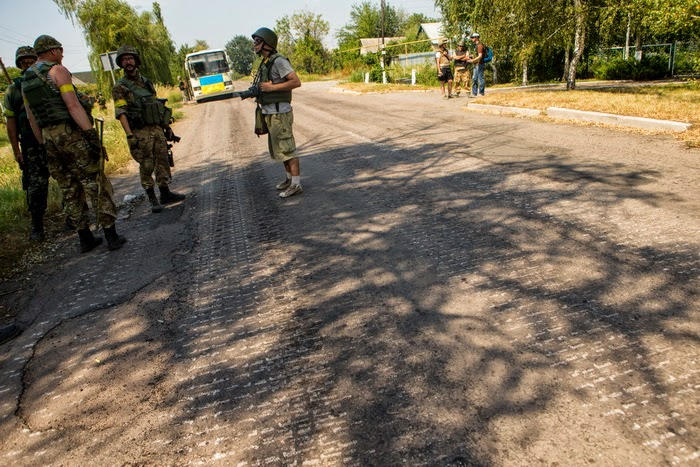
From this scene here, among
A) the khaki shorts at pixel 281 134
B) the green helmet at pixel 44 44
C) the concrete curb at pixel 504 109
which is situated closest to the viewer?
the green helmet at pixel 44 44

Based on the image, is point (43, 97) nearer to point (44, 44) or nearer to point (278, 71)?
point (44, 44)

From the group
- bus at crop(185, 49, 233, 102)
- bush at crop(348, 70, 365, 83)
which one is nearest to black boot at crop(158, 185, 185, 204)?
bus at crop(185, 49, 233, 102)

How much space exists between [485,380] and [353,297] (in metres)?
1.12

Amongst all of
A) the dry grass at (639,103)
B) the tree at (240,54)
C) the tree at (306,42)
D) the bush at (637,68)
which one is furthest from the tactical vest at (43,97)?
the tree at (240,54)

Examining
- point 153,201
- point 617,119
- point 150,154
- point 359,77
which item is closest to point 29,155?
point 150,154

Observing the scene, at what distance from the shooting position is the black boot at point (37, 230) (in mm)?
4953

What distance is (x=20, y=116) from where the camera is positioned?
4.87 metres

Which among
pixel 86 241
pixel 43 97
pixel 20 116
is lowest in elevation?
pixel 86 241

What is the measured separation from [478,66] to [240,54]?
504 ft

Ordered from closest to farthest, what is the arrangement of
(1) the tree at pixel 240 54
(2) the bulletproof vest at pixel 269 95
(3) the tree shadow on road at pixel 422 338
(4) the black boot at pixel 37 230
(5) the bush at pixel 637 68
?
1. (3) the tree shadow on road at pixel 422 338
2. (4) the black boot at pixel 37 230
3. (2) the bulletproof vest at pixel 269 95
4. (5) the bush at pixel 637 68
5. (1) the tree at pixel 240 54

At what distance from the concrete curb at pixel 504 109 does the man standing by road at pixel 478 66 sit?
104 inches

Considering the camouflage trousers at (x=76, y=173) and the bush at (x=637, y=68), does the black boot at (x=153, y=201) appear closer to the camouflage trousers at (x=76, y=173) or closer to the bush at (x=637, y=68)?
the camouflage trousers at (x=76, y=173)

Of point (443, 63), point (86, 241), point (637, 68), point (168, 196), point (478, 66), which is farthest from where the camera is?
point (637, 68)

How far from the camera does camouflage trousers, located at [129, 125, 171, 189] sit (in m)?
5.47
